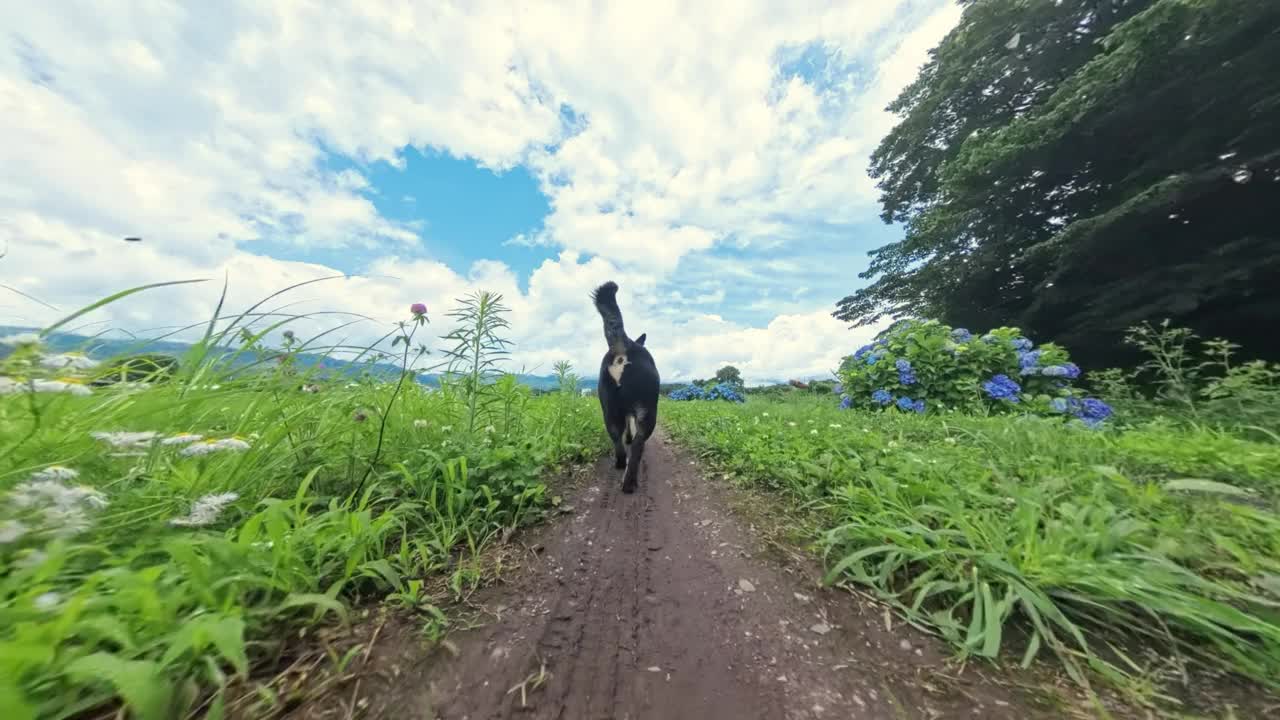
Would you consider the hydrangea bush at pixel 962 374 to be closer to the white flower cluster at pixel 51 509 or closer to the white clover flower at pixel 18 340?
the white flower cluster at pixel 51 509

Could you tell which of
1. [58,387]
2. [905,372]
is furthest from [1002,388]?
[58,387]

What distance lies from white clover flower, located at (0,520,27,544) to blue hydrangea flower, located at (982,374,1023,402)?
7.32 m

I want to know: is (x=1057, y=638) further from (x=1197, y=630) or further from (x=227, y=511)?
(x=227, y=511)

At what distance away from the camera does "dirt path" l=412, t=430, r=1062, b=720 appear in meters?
0.98

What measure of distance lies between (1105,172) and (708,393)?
1074 cm

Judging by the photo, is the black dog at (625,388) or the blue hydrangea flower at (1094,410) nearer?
the black dog at (625,388)

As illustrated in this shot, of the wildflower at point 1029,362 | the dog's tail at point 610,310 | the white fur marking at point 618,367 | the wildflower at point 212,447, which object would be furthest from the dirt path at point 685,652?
the wildflower at point 1029,362

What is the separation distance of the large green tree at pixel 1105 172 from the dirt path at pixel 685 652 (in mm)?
9257

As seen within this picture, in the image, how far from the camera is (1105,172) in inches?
325

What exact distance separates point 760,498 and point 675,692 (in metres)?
1.48

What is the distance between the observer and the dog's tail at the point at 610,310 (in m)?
3.41

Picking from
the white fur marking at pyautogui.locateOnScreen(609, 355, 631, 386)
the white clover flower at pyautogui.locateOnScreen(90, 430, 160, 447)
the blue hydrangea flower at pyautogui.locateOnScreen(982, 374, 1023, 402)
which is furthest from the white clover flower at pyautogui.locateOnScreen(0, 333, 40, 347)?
the blue hydrangea flower at pyautogui.locateOnScreen(982, 374, 1023, 402)

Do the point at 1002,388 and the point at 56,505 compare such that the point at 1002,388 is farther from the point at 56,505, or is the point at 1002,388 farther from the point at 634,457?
the point at 56,505

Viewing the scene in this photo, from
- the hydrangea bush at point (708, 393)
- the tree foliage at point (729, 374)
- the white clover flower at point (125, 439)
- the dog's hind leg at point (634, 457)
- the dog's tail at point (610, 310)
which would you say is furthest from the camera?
the tree foliage at point (729, 374)
